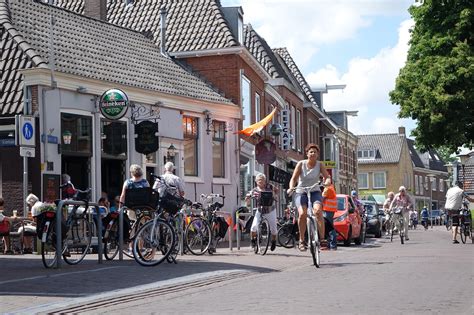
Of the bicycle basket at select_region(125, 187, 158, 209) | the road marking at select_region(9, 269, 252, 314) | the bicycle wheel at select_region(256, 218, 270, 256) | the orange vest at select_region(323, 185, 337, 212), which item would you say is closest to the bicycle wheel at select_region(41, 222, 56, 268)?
the bicycle basket at select_region(125, 187, 158, 209)

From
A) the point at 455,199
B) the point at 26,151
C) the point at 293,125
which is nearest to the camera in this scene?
the point at 26,151

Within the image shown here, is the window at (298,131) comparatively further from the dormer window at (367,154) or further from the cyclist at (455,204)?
the dormer window at (367,154)

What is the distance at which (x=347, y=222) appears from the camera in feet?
75.2

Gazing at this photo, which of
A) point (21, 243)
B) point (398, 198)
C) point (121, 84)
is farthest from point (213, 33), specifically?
point (21, 243)

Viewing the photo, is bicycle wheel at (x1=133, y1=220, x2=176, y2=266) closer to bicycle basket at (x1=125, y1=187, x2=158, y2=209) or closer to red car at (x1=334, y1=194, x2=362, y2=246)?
bicycle basket at (x1=125, y1=187, x2=158, y2=209)

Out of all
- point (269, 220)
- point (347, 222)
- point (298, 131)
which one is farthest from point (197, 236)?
point (298, 131)

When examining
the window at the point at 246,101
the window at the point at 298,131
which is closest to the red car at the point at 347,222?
the window at the point at 246,101

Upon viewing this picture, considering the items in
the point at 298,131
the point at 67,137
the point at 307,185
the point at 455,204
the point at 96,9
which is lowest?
the point at 455,204

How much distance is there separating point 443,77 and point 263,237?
19.1 metres

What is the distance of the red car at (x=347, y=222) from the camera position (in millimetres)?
22844

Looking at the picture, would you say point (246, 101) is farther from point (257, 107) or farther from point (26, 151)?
point (26, 151)

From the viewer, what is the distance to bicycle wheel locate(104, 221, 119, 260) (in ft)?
45.8

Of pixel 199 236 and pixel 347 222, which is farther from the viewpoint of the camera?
pixel 347 222

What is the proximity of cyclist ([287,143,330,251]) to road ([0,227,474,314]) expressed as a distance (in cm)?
65
